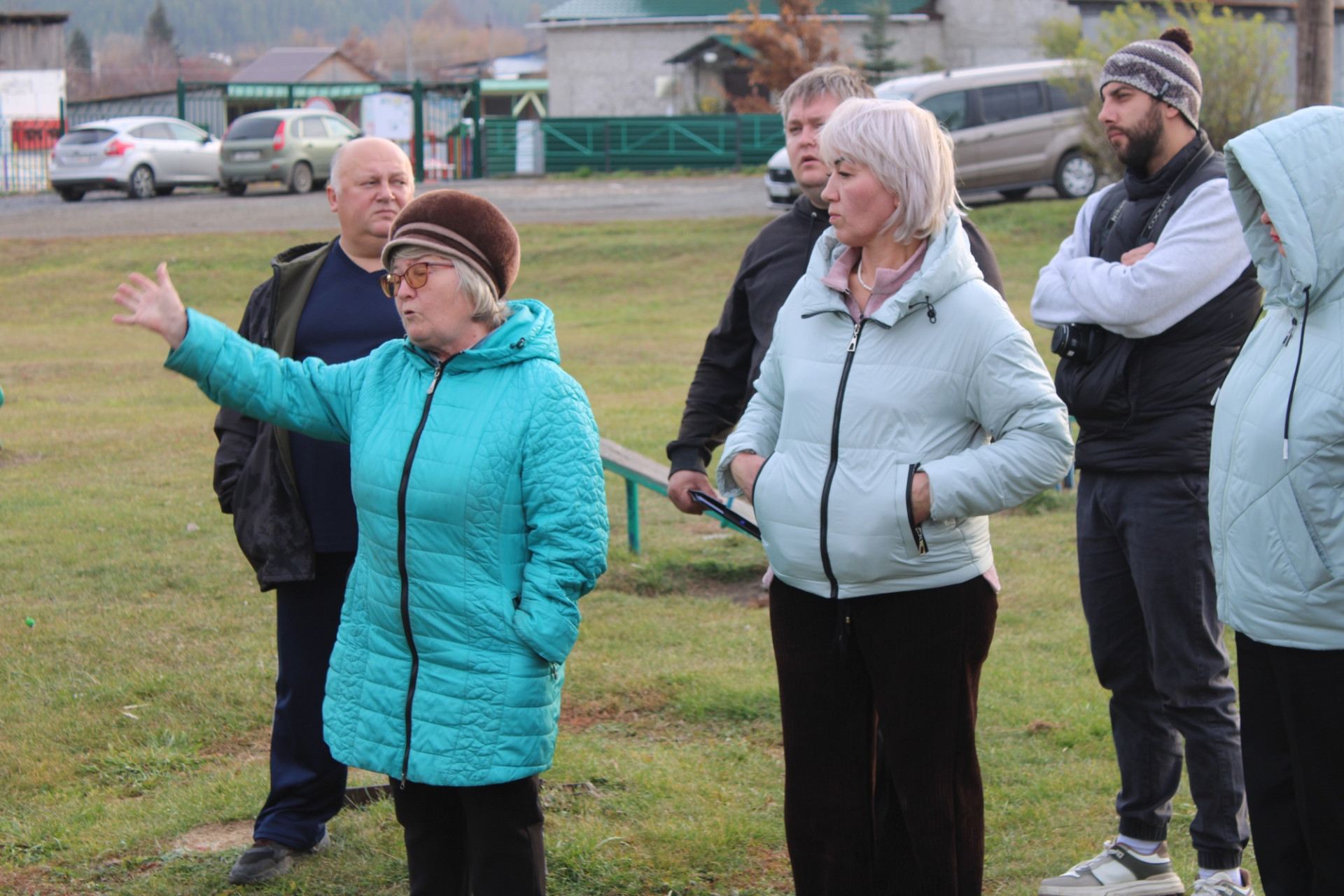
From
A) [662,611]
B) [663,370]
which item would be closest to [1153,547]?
[662,611]

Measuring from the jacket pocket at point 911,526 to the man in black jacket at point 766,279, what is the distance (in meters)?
0.88

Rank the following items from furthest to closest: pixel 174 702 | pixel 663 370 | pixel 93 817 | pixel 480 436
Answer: pixel 663 370
pixel 174 702
pixel 93 817
pixel 480 436

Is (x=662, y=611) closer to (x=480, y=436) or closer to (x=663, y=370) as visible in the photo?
(x=480, y=436)

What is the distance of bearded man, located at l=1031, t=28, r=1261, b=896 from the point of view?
3.40m

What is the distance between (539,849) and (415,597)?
2.17 feet

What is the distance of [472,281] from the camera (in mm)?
2910

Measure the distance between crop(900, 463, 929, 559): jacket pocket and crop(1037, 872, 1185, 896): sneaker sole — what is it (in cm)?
129

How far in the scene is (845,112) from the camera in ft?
9.62

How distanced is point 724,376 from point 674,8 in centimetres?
4047

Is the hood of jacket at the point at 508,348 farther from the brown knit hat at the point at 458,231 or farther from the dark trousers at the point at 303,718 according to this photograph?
the dark trousers at the point at 303,718

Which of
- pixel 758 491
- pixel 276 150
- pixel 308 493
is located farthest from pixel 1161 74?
pixel 276 150

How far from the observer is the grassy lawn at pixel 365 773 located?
12.3ft

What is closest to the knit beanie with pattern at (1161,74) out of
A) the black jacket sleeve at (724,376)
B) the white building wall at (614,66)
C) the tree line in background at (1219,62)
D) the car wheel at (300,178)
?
the black jacket sleeve at (724,376)

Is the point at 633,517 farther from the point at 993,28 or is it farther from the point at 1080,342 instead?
the point at 993,28
